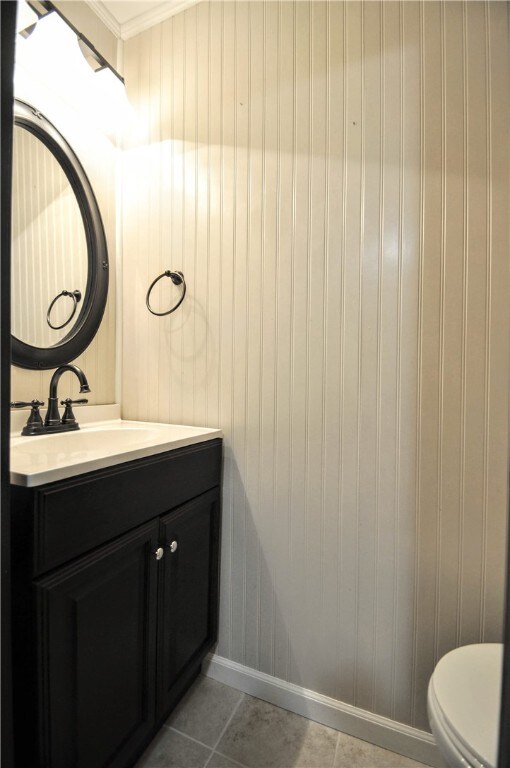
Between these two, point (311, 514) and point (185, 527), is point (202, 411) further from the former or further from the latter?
point (311, 514)

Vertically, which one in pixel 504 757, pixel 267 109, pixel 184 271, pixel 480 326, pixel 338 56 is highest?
pixel 338 56

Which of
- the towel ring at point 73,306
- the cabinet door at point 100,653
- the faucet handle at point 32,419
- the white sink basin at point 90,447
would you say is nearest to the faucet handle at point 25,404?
the faucet handle at point 32,419

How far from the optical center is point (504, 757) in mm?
328

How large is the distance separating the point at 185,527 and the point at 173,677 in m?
0.45

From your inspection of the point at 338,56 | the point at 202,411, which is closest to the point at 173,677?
the point at 202,411

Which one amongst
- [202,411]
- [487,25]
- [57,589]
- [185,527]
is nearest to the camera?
[57,589]

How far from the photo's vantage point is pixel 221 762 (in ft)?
3.37

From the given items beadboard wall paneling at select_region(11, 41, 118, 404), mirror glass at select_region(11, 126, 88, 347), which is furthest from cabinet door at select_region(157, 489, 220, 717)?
mirror glass at select_region(11, 126, 88, 347)

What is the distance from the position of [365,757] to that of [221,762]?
1.44 feet

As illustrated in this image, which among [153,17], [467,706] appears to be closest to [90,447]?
[467,706]

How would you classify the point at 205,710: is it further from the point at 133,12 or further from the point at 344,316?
the point at 133,12

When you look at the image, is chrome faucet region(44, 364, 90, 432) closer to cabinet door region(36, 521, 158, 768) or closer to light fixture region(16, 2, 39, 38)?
cabinet door region(36, 521, 158, 768)

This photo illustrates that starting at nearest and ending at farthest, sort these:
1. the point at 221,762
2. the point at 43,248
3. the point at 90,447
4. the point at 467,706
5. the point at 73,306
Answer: the point at 467,706 → the point at 221,762 → the point at 90,447 → the point at 43,248 → the point at 73,306

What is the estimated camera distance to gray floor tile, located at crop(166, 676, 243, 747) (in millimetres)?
1114
